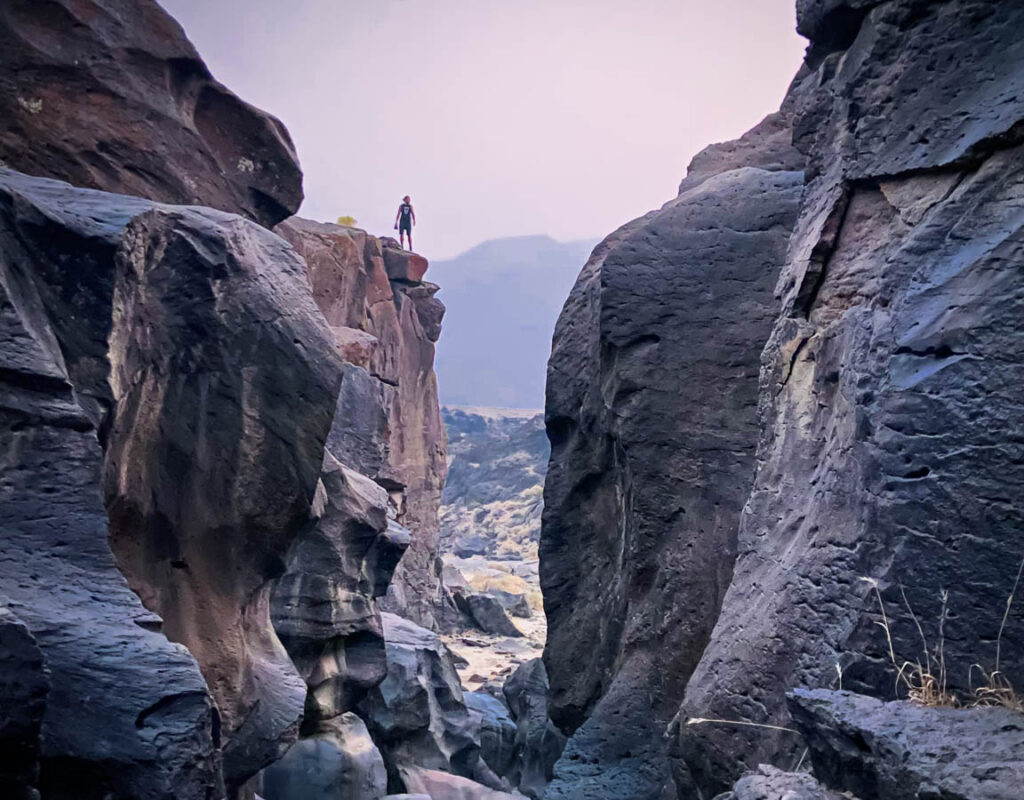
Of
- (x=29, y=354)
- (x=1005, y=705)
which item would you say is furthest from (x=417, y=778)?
(x=1005, y=705)

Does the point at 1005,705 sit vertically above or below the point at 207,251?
below

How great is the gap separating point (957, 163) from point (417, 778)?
10.3 m

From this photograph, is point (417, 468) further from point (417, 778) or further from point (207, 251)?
point (207, 251)

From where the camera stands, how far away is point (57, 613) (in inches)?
147

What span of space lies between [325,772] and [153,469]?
16.2 feet

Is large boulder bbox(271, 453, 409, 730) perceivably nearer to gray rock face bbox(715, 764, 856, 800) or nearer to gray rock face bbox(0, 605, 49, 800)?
gray rock face bbox(0, 605, 49, 800)

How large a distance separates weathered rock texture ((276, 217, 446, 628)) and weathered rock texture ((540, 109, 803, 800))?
6320 mm

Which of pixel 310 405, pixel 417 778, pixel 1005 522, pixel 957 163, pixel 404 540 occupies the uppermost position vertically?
pixel 957 163

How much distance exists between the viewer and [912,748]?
7.92 feet

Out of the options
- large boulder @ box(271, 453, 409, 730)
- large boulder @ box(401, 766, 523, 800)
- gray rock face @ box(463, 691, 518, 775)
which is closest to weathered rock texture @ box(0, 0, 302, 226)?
large boulder @ box(271, 453, 409, 730)

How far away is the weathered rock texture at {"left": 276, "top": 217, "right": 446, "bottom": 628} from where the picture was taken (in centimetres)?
1562

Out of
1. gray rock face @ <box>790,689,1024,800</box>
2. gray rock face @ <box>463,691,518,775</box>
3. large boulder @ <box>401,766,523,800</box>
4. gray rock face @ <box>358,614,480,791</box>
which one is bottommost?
gray rock face @ <box>463,691,518,775</box>

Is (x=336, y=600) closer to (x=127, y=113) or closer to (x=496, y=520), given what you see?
(x=127, y=113)

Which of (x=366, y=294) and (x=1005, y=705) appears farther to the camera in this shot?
(x=366, y=294)
